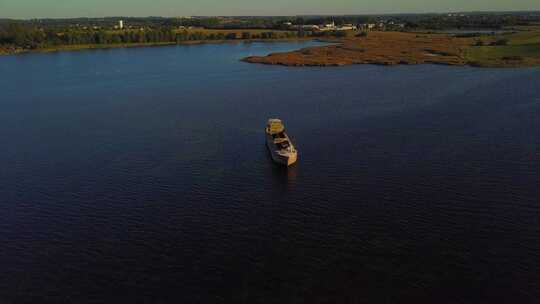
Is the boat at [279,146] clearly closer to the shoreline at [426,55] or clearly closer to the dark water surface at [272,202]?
the dark water surface at [272,202]

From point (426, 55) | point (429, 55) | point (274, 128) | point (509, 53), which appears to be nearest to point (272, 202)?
point (274, 128)

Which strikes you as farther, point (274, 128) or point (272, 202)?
point (274, 128)

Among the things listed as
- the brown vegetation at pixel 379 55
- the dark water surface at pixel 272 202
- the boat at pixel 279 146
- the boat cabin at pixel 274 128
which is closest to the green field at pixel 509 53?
the brown vegetation at pixel 379 55

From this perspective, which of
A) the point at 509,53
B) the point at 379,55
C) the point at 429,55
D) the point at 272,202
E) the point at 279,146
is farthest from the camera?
the point at 379,55

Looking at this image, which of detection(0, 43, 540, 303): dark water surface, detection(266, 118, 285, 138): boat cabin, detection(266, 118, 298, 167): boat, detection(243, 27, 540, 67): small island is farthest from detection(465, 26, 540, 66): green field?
detection(266, 118, 298, 167): boat

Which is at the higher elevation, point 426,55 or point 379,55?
point 379,55

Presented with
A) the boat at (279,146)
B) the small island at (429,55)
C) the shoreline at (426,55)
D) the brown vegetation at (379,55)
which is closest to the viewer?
the boat at (279,146)

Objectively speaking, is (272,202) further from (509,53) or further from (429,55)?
(509,53)
